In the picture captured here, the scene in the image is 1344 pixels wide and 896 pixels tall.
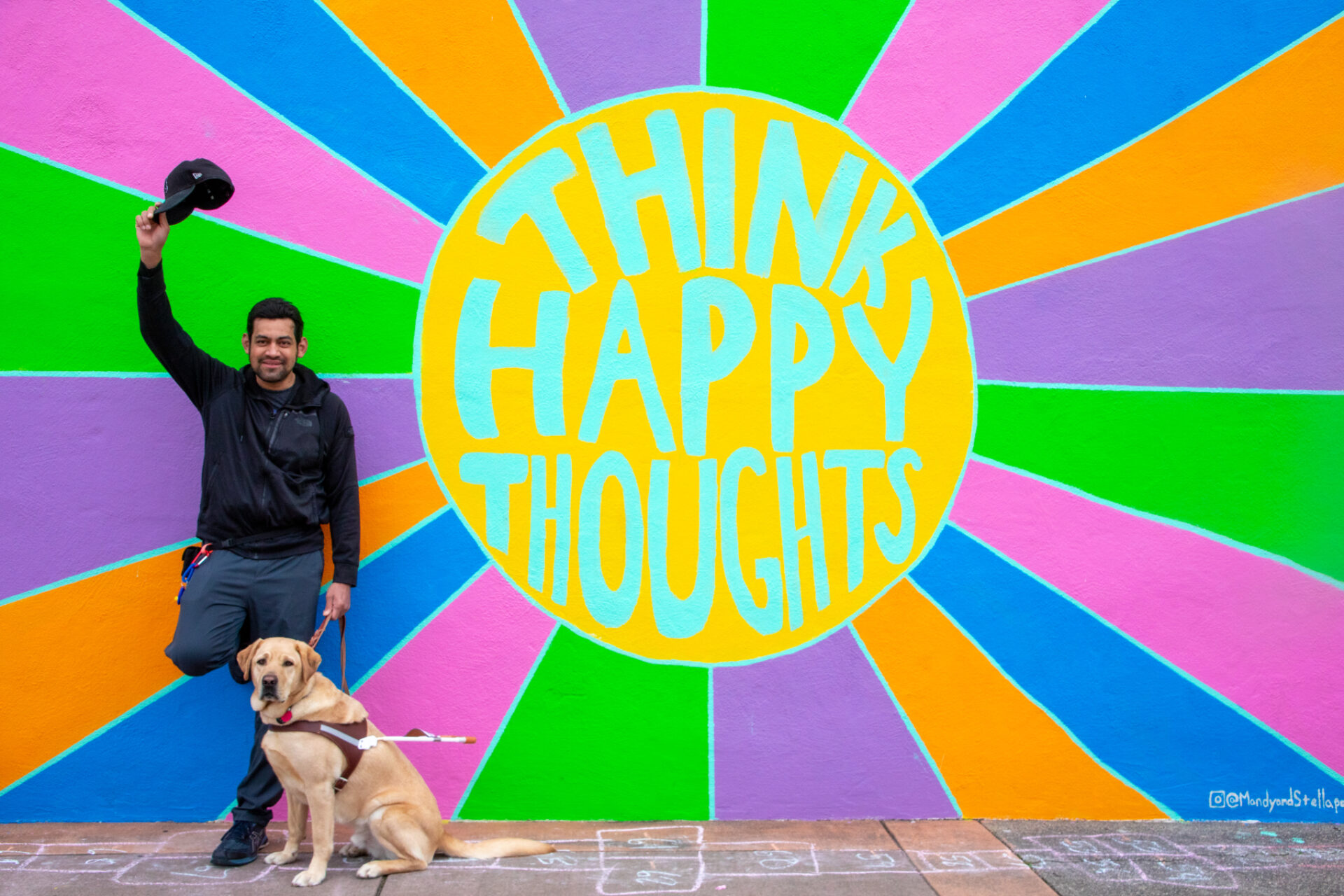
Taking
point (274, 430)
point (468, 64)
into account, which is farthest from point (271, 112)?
point (274, 430)

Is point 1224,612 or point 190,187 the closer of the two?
point 190,187

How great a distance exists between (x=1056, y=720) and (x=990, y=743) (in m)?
0.29

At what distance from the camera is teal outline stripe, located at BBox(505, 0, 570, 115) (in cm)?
426

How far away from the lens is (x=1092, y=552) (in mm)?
4320

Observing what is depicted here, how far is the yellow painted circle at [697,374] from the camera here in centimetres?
425

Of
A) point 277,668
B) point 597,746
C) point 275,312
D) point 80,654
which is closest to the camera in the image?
point 277,668

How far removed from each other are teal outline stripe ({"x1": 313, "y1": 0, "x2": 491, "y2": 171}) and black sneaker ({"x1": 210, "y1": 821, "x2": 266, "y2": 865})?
2713 millimetres

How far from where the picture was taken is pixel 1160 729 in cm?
430

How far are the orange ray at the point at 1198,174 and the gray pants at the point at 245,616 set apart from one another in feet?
9.73

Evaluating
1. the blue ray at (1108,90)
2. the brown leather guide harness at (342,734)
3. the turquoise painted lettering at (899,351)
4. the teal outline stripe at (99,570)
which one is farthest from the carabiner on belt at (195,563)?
the blue ray at (1108,90)

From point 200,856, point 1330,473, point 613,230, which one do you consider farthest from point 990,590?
point 200,856

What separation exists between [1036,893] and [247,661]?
2.88 m

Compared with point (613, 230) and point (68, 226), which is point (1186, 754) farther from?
point (68, 226)

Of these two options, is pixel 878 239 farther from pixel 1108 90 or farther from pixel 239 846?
pixel 239 846
